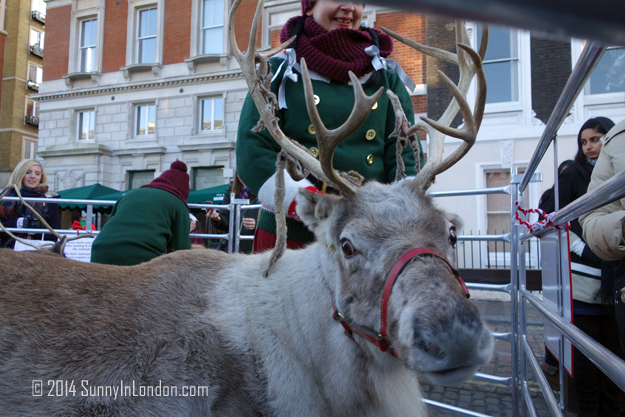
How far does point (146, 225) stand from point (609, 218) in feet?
9.77

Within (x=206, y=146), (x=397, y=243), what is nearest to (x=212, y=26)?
(x=206, y=146)

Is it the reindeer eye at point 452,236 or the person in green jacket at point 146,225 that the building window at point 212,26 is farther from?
the reindeer eye at point 452,236

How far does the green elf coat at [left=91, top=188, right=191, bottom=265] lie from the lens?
9.89 feet

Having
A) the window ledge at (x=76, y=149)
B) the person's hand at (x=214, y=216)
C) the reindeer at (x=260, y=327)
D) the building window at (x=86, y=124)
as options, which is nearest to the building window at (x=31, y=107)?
the building window at (x=86, y=124)

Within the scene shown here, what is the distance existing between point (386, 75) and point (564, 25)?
2.59m

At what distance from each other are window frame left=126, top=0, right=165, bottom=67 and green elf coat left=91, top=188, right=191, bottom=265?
58.1 ft

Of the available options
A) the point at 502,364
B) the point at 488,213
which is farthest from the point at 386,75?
the point at 488,213

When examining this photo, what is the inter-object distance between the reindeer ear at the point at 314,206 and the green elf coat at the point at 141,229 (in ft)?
4.97

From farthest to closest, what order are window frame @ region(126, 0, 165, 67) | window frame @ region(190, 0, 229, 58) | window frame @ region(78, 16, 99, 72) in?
window frame @ region(78, 16, 99, 72)
window frame @ region(126, 0, 165, 67)
window frame @ region(190, 0, 229, 58)

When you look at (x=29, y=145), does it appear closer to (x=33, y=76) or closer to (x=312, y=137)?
(x=33, y=76)

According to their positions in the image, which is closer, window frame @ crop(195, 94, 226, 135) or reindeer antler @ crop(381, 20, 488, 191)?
reindeer antler @ crop(381, 20, 488, 191)

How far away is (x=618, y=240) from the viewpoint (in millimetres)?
1932

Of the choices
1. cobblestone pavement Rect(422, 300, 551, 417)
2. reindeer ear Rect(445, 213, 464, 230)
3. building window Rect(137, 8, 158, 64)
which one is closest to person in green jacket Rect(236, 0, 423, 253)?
reindeer ear Rect(445, 213, 464, 230)

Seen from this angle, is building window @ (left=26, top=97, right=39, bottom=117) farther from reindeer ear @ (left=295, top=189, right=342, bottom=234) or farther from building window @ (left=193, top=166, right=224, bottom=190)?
reindeer ear @ (left=295, top=189, right=342, bottom=234)
